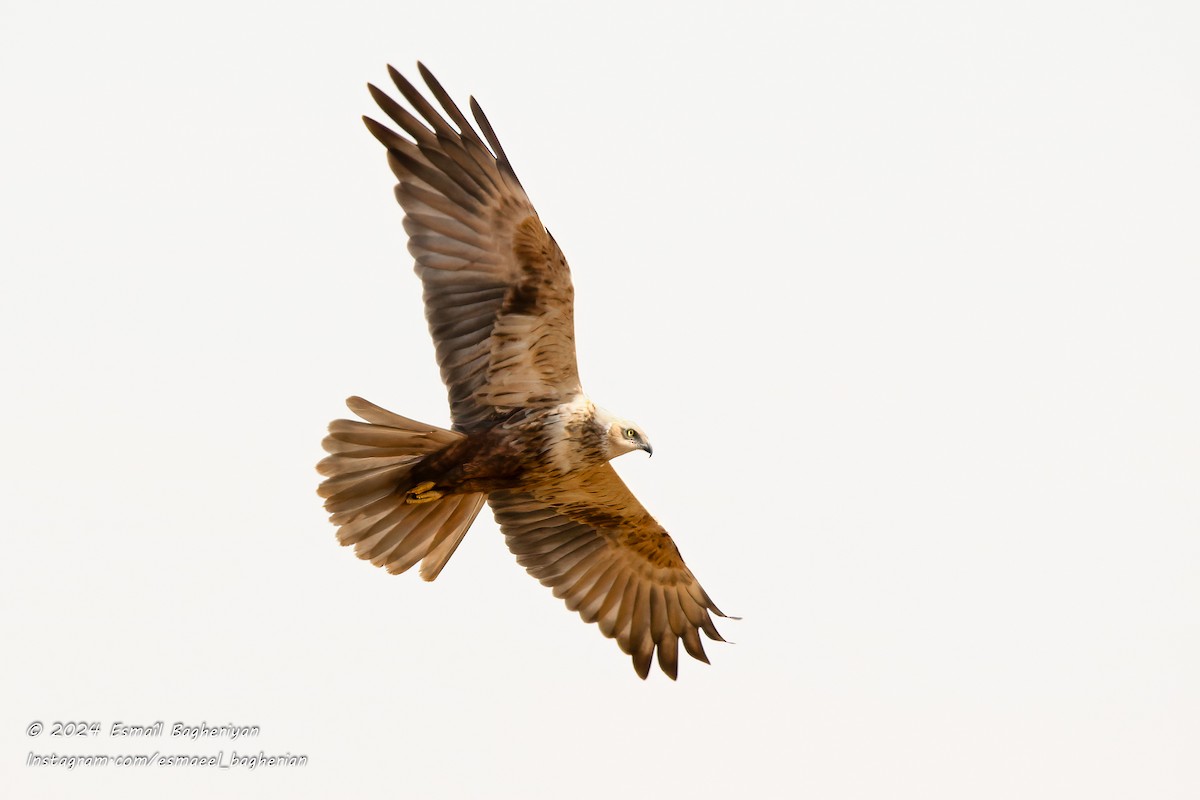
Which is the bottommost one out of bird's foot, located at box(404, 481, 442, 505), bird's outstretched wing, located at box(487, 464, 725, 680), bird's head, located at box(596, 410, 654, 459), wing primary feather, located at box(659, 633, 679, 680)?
wing primary feather, located at box(659, 633, 679, 680)

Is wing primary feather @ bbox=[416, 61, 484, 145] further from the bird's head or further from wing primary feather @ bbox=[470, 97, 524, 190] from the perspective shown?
the bird's head

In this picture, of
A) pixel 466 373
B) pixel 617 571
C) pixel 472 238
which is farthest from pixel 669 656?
pixel 472 238

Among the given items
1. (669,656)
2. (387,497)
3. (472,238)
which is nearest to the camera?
(472,238)

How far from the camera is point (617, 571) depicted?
40.8 ft

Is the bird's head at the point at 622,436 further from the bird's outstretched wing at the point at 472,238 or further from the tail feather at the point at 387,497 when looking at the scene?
the tail feather at the point at 387,497

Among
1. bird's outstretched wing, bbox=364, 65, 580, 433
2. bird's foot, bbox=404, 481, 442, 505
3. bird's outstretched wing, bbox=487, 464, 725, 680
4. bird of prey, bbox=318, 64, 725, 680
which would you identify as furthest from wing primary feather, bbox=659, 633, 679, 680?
bird's outstretched wing, bbox=364, 65, 580, 433

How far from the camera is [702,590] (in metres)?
12.5

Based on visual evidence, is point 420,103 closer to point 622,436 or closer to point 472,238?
point 472,238

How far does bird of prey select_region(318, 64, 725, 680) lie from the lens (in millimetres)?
10406

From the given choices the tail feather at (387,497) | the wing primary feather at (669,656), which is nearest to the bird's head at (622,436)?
the tail feather at (387,497)

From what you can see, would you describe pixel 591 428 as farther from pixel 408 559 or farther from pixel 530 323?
pixel 408 559

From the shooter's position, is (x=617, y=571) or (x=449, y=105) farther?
(x=617, y=571)

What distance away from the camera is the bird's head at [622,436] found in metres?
10.7

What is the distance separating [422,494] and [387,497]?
25 cm
